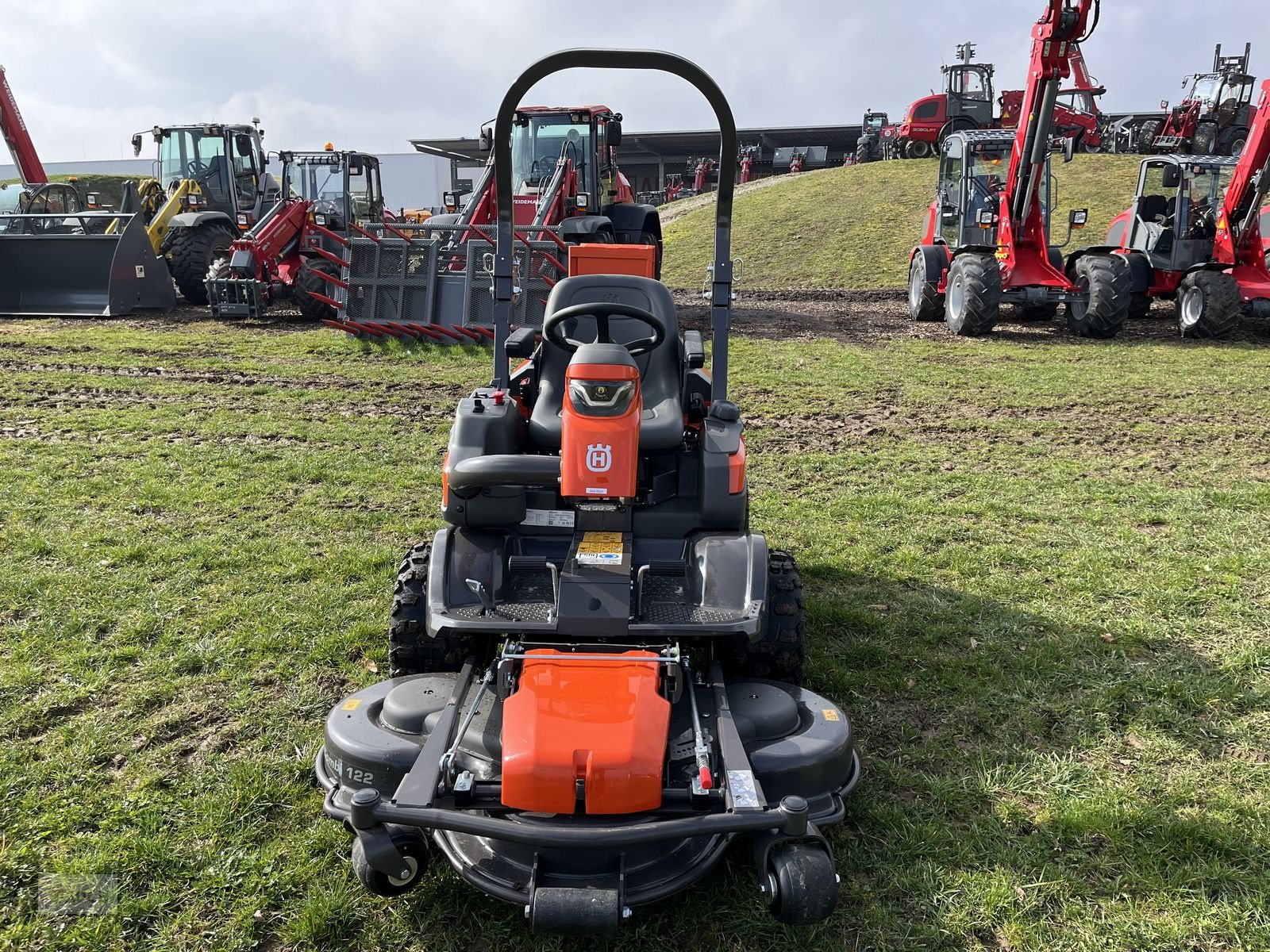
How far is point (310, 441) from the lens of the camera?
7379 mm

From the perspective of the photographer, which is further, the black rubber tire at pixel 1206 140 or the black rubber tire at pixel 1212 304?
the black rubber tire at pixel 1206 140

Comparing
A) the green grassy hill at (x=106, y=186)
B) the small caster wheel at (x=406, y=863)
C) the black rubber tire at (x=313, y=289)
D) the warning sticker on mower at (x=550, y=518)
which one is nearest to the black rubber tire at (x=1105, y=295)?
the black rubber tire at (x=313, y=289)

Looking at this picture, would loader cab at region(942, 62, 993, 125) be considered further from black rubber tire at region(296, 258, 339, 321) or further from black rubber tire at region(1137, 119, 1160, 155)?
black rubber tire at region(296, 258, 339, 321)

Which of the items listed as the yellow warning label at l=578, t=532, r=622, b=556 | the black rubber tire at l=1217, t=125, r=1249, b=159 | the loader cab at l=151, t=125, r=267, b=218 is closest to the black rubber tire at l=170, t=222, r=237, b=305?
the loader cab at l=151, t=125, r=267, b=218

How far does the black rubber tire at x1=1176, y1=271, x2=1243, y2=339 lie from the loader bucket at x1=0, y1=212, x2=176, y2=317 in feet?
48.4

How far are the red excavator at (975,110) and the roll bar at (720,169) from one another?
92.1ft

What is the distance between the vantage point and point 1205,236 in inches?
510

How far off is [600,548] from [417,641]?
0.77 metres

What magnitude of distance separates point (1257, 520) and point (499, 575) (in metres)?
4.87

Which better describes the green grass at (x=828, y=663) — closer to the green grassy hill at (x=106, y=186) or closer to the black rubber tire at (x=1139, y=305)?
the black rubber tire at (x=1139, y=305)

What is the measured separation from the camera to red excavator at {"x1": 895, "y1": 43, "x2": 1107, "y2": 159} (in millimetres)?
29078

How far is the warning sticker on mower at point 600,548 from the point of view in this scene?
330 centimetres

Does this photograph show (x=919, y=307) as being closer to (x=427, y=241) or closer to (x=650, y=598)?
(x=427, y=241)

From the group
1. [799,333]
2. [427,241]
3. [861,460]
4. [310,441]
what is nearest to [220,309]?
[427,241]
